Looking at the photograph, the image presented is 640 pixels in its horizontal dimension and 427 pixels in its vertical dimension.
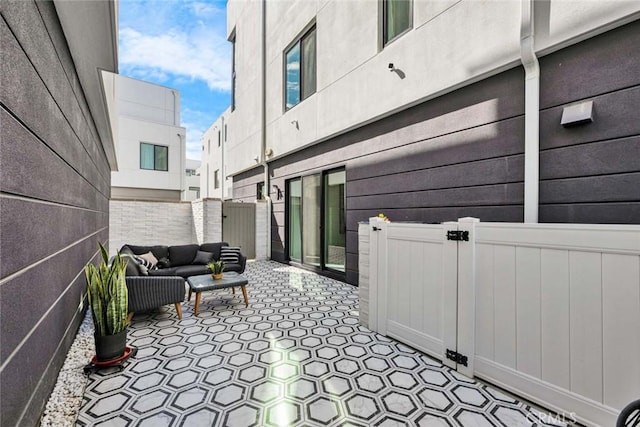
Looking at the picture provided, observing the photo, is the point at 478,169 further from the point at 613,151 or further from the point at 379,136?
the point at 379,136

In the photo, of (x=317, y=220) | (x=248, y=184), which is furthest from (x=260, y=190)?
(x=317, y=220)

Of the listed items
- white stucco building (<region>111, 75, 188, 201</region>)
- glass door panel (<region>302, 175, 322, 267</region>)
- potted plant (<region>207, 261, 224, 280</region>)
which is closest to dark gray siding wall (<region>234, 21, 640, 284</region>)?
glass door panel (<region>302, 175, 322, 267</region>)

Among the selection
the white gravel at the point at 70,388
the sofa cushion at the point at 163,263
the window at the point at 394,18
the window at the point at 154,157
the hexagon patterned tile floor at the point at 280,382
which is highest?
the window at the point at 394,18

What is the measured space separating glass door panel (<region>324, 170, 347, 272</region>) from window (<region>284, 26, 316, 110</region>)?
2075 mm

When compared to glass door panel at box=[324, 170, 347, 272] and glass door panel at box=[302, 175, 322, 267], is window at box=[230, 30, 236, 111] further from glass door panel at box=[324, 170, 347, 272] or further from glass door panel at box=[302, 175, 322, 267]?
glass door panel at box=[324, 170, 347, 272]

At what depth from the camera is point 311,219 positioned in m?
6.77

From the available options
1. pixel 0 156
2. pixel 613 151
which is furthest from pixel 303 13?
pixel 0 156

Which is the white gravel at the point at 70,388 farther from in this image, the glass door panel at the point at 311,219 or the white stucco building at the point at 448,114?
the glass door panel at the point at 311,219

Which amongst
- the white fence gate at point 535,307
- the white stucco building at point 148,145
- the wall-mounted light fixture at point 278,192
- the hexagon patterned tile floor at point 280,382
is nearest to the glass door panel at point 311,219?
the wall-mounted light fixture at point 278,192

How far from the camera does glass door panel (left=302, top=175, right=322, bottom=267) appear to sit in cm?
653

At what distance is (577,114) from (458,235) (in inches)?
63.6

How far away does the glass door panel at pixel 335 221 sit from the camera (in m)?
5.87

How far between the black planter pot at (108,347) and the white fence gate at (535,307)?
2.59 meters

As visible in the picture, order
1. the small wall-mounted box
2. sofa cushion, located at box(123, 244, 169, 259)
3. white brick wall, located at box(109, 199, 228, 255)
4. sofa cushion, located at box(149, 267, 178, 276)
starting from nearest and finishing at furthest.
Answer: the small wall-mounted box < sofa cushion, located at box(149, 267, 178, 276) < sofa cushion, located at box(123, 244, 169, 259) < white brick wall, located at box(109, 199, 228, 255)
